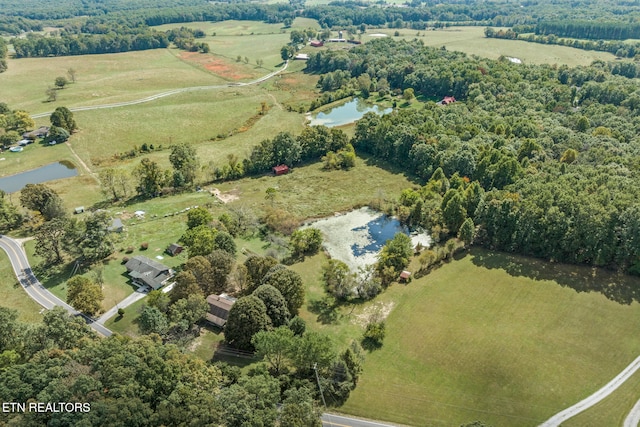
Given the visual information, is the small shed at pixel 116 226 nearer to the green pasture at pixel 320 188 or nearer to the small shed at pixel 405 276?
the green pasture at pixel 320 188

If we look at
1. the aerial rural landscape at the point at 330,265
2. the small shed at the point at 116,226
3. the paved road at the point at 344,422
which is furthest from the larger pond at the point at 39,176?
the paved road at the point at 344,422

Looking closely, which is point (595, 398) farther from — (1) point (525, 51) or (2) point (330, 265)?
(1) point (525, 51)

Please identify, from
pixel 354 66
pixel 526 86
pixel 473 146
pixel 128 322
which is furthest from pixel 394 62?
pixel 128 322

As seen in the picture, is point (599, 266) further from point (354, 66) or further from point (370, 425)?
point (354, 66)

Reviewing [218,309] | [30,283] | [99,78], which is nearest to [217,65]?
[99,78]

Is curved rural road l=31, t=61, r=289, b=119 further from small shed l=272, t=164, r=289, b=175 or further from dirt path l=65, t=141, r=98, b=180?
small shed l=272, t=164, r=289, b=175
